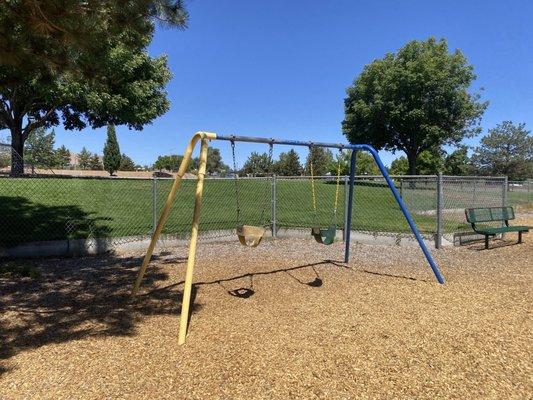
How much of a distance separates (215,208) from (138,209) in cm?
240

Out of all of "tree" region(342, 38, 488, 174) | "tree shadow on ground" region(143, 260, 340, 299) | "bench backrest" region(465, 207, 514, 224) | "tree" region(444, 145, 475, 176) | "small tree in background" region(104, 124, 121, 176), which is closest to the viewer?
"tree shadow on ground" region(143, 260, 340, 299)

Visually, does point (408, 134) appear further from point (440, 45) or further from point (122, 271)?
point (122, 271)

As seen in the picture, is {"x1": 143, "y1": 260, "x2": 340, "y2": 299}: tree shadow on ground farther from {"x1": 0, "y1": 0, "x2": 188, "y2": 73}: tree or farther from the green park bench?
the green park bench

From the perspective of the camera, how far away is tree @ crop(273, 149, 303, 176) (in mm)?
67975

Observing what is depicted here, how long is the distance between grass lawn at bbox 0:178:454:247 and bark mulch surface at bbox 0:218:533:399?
2.28m

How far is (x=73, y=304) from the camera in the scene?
4910mm

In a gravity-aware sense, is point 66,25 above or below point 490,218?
above

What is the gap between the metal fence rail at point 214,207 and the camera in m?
8.92

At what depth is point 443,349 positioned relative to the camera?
143 inches

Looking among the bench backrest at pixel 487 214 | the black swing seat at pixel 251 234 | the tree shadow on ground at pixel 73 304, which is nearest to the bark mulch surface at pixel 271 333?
the tree shadow on ground at pixel 73 304

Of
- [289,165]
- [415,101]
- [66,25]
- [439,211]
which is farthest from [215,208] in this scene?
[289,165]

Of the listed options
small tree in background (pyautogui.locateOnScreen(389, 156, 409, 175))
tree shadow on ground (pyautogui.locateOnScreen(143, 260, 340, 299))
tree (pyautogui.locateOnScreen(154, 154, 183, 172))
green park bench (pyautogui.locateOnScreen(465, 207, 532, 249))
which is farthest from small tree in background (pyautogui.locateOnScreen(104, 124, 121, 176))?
tree shadow on ground (pyautogui.locateOnScreen(143, 260, 340, 299))

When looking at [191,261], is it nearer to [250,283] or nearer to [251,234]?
[251,234]

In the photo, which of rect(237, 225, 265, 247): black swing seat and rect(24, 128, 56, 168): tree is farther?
rect(24, 128, 56, 168): tree
